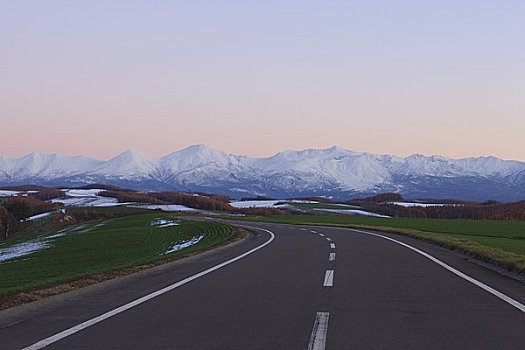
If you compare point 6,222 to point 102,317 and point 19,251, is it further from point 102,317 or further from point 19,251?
point 102,317

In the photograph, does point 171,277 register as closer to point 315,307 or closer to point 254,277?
point 254,277

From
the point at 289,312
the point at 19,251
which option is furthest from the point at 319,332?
the point at 19,251

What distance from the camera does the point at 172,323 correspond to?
10055 millimetres

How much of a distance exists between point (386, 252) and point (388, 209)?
446 feet

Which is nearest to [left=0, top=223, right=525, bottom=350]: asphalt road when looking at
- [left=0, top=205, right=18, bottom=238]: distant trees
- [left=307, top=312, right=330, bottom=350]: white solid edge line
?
[left=307, top=312, right=330, bottom=350]: white solid edge line

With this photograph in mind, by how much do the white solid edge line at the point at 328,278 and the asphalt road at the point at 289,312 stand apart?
2cm

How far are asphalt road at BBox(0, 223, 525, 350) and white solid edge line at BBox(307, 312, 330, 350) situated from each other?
0.05 ft

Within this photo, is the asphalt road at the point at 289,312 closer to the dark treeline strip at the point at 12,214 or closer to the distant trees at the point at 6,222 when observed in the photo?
the dark treeline strip at the point at 12,214

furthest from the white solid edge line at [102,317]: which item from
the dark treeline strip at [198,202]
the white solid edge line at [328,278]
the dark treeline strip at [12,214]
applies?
the dark treeline strip at [198,202]

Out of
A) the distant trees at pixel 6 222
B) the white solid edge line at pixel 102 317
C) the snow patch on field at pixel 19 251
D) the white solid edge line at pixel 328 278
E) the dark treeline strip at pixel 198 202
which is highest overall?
the white solid edge line at pixel 328 278

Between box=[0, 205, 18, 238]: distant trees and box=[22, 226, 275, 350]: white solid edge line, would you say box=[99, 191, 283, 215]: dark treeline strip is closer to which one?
box=[0, 205, 18, 238]: distant trees

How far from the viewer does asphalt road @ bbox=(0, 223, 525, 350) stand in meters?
8.70

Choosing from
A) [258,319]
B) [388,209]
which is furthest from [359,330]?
[388,209]

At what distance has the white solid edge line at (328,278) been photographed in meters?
14.7
